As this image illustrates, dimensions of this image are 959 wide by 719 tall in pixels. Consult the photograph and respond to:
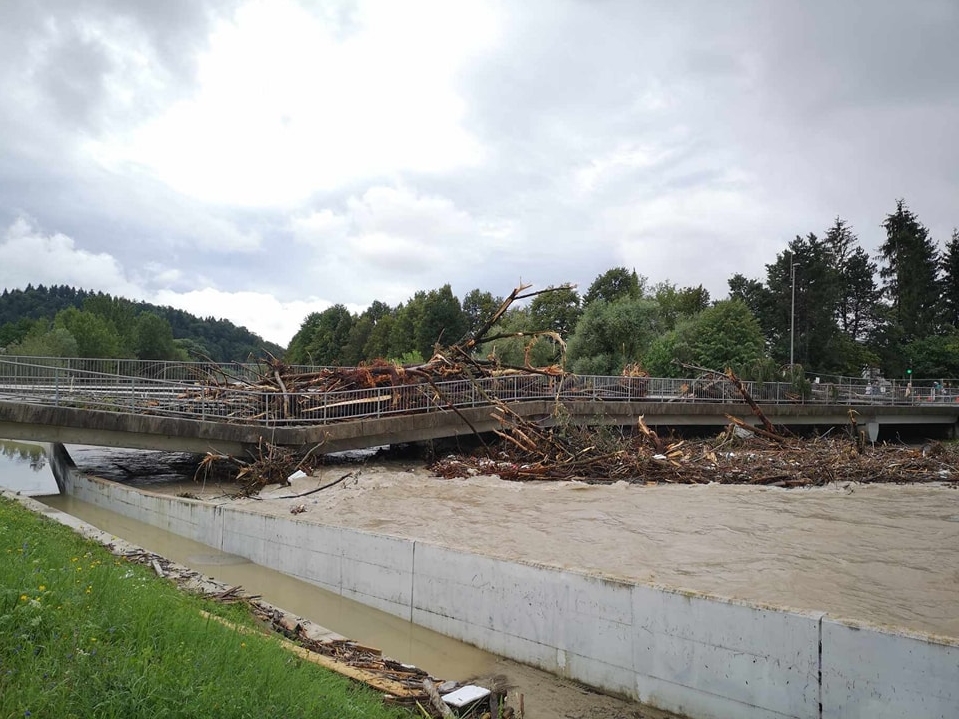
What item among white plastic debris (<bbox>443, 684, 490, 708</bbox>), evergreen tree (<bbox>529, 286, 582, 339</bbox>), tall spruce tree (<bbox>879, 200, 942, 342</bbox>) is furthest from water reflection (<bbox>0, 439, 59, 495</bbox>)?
tall spruce tree (<bbox>879, 200, 942, 342</bbox>)

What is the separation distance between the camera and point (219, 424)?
18.4 metres

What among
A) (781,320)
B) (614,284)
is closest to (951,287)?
(781,320)

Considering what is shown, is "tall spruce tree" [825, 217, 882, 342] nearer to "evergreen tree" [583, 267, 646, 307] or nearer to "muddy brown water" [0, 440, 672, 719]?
"evergreen tree" [583, 267, 646, 307]

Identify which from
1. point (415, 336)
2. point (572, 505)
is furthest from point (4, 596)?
point (415, 336)

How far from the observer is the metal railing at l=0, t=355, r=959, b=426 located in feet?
57.6

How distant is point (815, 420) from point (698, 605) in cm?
3282

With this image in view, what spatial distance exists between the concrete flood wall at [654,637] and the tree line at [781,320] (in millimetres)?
34627

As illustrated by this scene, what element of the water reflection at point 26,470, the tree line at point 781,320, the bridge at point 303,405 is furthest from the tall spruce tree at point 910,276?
the water reflection at point 26,470

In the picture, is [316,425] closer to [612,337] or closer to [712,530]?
[712,530]

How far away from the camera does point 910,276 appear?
6700cm

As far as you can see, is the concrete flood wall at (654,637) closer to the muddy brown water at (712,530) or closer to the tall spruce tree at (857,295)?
the muddy brown water at (712,530)

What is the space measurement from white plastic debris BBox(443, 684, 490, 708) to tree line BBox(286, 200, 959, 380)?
36.5 m

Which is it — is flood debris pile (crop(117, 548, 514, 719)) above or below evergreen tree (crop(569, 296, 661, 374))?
below

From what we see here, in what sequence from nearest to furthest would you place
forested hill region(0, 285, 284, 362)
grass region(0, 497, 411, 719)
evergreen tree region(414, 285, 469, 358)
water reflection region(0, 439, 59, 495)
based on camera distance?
grass region(0, 497, 411, 719), water reflection region(0, 439, 59, 495), forested hill region(0, 285, 284, 362), evergreen tree region(414, 285, 469, 358)
